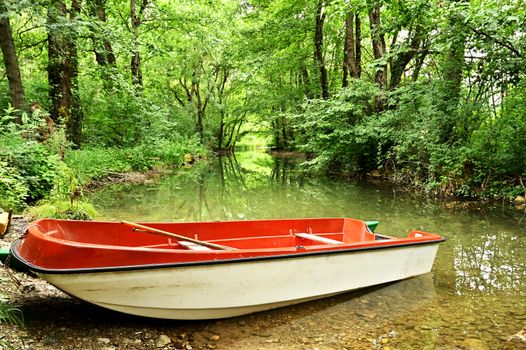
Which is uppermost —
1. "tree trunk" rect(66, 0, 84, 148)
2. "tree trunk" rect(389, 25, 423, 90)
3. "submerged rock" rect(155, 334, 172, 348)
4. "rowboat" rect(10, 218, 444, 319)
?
"tree trunk" rect(389, 25, 423, 90)

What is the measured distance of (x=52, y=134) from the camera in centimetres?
947

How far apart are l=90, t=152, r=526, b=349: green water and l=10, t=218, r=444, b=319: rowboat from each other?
276 millimetres

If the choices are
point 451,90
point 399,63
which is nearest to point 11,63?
point 451,90

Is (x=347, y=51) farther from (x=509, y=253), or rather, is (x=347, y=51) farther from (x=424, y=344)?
(x=424, y=344)

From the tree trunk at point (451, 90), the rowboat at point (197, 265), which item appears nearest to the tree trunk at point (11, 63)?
the rowboat at point (197, 265)

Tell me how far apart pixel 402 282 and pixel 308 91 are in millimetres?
18134

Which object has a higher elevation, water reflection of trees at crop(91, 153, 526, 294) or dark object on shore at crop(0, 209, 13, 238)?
dark object on shore at crop(0, 209, 13, 238)

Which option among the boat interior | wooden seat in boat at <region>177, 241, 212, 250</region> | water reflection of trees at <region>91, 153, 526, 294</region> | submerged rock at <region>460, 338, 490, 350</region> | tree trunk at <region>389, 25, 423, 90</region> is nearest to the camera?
submerged rock at <region>460, 338, 490, 350</region>

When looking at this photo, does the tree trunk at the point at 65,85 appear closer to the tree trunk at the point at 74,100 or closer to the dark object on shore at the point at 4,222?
the tree trunk at the point at 74,100

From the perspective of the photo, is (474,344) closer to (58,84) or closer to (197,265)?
(197,265)

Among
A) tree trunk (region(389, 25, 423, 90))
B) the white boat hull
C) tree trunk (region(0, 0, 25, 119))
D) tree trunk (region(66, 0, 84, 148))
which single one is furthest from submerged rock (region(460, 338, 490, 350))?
tree trunk (region(66, 0, 84, 148))

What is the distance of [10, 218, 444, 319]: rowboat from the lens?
10.6 ft

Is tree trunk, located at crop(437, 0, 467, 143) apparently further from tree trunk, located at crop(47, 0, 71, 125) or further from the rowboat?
tree trunk, located at crop(47, 0, 71, 125)

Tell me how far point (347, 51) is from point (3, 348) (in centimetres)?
1579
